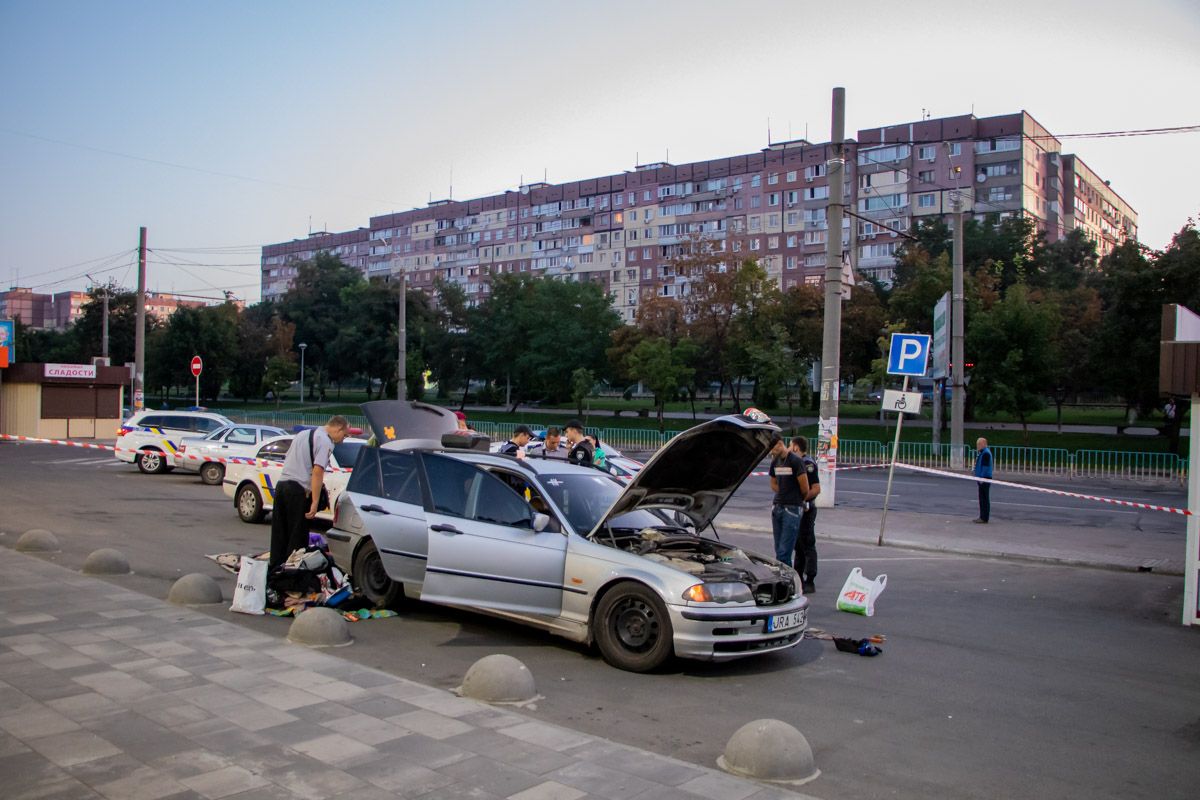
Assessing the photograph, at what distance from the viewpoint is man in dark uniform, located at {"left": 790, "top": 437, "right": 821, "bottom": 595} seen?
10617 mm

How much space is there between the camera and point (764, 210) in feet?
260

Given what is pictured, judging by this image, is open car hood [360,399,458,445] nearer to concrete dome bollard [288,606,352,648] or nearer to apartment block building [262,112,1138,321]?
concrete dome bollard [288,606,352,648]

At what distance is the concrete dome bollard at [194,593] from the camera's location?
8.76 metres

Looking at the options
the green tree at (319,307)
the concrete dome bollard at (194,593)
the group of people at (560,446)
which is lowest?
the concrete dome bollard at (194,593)

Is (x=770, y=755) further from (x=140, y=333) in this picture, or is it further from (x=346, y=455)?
(x=140, y=333)

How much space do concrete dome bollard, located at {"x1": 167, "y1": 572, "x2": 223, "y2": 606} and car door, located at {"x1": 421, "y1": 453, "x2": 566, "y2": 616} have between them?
231 cm

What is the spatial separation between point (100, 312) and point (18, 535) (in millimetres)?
59531

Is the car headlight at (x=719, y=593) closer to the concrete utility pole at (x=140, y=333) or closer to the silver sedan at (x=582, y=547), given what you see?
the silver sedan at (x=582, y=547)

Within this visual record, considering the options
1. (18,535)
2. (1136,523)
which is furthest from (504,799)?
(1136,523)

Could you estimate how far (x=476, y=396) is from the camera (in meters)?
75.3

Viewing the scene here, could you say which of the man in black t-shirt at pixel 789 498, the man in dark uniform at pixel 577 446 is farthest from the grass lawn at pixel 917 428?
the man in black t-shirt at pixel 789 498

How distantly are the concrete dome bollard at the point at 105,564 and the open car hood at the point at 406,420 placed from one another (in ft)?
10.1

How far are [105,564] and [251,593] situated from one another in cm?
266

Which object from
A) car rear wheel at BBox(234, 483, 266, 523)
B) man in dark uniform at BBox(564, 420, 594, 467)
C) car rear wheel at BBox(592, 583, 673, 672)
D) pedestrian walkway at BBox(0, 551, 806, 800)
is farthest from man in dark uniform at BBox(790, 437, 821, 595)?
car rear wheel at BBox(234, 483, 266, 523)
